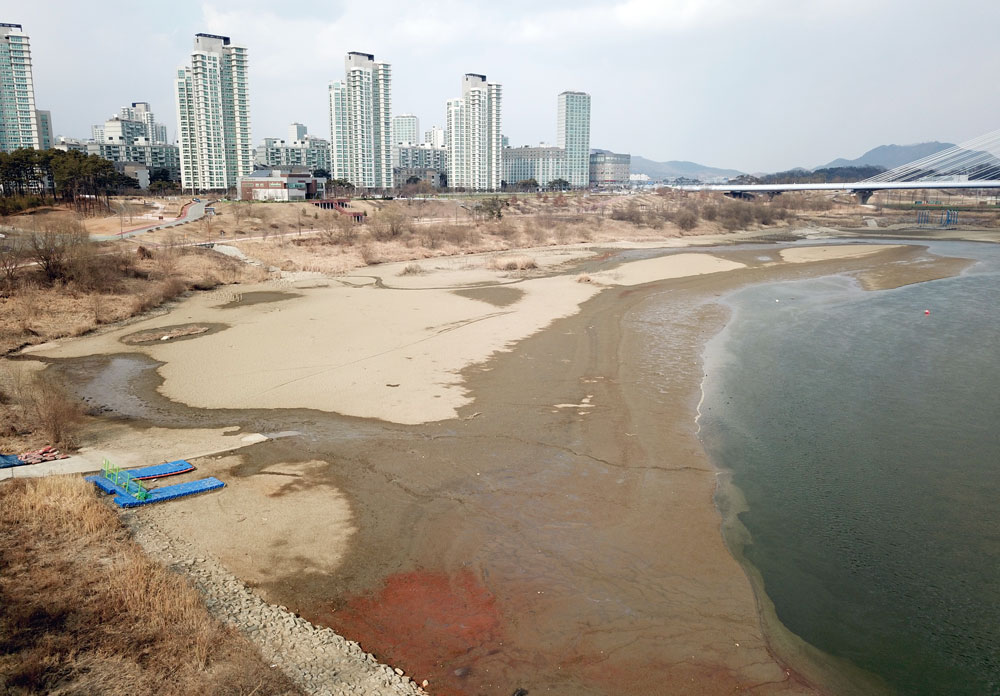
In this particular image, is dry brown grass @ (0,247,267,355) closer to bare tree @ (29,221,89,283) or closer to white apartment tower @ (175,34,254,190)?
bare tree @ (29,221,89,283)

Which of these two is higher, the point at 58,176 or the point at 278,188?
the point at 58,176

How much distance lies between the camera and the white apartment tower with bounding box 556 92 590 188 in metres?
180

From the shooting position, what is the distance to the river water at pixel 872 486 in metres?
8.30

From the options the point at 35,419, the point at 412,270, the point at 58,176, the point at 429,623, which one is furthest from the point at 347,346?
the point at 58,176

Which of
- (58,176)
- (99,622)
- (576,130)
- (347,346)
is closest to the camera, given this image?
(99,622)

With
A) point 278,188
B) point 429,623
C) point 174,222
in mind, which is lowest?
point 429,623

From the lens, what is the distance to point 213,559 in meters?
9.20

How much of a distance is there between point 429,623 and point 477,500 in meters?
3.21

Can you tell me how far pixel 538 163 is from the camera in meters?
174

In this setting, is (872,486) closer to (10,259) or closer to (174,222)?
(10,259)

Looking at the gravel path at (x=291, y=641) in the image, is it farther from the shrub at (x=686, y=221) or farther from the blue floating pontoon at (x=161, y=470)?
the shrub at (x=686, y=221)

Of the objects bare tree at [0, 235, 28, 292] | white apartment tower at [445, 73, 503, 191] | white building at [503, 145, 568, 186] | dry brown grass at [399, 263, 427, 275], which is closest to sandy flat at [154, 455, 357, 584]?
bare tree at [0, 235, 28, 292]

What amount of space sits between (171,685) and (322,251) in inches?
1514

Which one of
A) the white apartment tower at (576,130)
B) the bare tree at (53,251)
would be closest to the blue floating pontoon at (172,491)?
the bare tree at (53,251)
